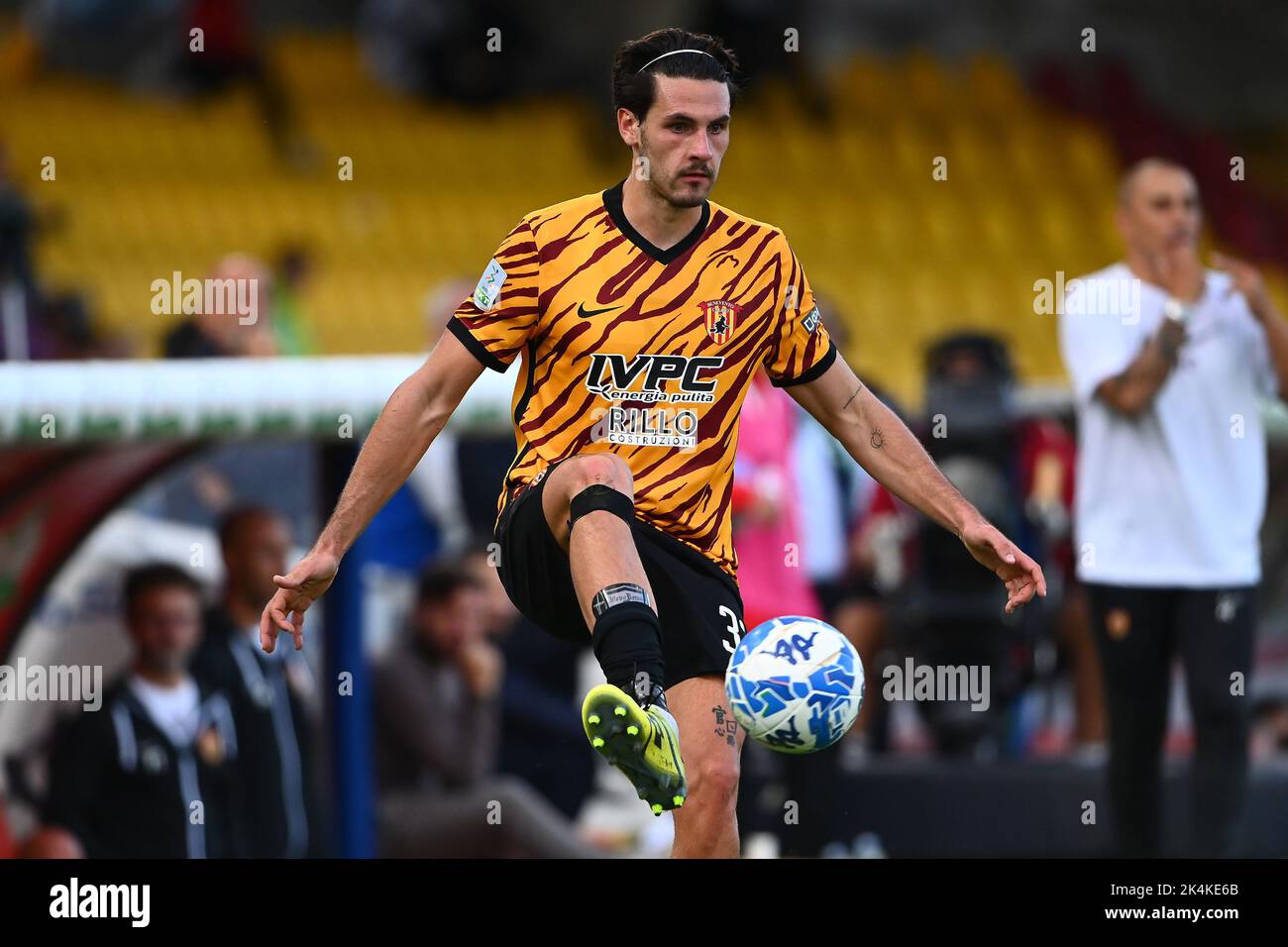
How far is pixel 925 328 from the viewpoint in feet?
49.9

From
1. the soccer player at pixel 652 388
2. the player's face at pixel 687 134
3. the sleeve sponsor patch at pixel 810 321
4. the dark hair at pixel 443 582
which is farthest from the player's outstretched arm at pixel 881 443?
the dark hair at pixel 443 582

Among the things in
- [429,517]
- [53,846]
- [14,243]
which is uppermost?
[14,243]

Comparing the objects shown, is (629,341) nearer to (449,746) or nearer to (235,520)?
(235,520)

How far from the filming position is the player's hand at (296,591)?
5.04 m

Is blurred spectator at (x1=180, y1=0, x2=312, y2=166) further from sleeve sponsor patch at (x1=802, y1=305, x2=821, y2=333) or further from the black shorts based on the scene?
the black shorts

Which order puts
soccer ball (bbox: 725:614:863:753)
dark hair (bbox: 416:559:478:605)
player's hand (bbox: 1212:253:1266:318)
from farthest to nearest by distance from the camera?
dark hair (bbox: 416:559:478:605), player's hand (bbox: 1212:253:1266:318), soccer ball (bbox: 725:614:863:753)

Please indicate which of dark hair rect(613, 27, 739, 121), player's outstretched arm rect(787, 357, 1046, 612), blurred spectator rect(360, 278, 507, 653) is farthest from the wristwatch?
blurred spectator rect(360, 278, 507, 653)

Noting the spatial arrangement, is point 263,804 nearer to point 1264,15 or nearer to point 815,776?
point 815,776

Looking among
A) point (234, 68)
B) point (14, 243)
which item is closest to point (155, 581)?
point (14, 243)

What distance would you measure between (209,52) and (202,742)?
9152 mm

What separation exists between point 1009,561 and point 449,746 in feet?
12.6

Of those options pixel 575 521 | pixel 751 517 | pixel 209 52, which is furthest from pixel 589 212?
pixel 209 52

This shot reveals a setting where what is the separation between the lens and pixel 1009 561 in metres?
5.30

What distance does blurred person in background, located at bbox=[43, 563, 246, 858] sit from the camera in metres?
7.53
